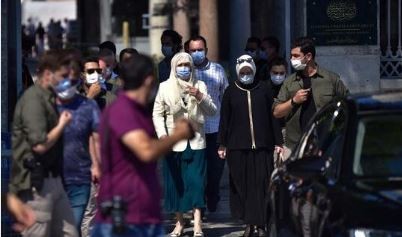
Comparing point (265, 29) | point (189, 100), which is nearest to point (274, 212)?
point (189, 100)

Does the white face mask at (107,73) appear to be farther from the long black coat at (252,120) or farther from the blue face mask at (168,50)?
the blue face mask at (168,50)

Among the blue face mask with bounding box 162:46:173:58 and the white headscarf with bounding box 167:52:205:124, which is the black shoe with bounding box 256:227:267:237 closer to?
the white headscarf with bounding box 167:52:205:124

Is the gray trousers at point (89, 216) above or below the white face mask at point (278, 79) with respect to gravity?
below

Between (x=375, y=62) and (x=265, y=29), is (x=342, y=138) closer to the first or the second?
(x=375, y=62)

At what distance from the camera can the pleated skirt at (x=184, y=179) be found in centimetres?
1206

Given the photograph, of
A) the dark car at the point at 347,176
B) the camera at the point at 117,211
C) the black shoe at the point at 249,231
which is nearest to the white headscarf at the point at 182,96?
the black shoe at the point at 249,231

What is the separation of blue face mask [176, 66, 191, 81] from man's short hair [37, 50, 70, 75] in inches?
131

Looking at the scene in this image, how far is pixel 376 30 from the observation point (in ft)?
48.0

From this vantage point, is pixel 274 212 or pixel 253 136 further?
pixel 253 136

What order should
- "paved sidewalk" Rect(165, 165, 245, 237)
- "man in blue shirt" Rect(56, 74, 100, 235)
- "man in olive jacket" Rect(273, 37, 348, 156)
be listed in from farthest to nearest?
"paved sidewalk" Rect(165, 165, 245, 237) → "man in olive jacket" Rect(273, 37, 348, 156) → "man in blue shirt" Rect(56, 74, 100, 235)

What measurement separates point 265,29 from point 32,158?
13.8 meters

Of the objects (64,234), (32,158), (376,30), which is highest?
(376,30)

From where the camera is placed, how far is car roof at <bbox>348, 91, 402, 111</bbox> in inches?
333

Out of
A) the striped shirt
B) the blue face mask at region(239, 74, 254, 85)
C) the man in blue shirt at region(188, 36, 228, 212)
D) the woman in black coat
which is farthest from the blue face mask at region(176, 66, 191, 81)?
the striped shirt
